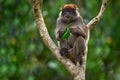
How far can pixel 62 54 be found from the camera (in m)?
5.36

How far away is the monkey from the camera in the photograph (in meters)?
5.87

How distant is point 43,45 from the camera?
8562 millimetres

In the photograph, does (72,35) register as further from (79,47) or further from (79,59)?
(79,59)

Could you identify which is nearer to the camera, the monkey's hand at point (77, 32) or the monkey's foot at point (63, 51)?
the monkey's foot at point (63, 51)

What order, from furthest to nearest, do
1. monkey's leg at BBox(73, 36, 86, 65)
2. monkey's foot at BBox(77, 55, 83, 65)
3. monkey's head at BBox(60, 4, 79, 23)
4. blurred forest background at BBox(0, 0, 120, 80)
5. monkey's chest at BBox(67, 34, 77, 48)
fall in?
blurred forest background at BBox(0, 0, 120, 80)
monkey's head at BBox(60, 4, 79, 23)
monkey's chest at BBox(67, 34, 77, 48)
monkey's leg at BBox(73, 36, 86, 65)
monkey's foot at BBox(77, 55, 83, 65)

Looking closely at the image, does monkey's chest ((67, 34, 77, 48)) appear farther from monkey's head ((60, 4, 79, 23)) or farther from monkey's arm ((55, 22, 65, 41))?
monkey's head ((60, 4, 79, 23))

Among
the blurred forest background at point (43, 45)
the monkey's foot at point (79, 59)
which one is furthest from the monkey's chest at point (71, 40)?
the blurred forest background at point (43, 45)

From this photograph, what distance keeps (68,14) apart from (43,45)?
2437 mm

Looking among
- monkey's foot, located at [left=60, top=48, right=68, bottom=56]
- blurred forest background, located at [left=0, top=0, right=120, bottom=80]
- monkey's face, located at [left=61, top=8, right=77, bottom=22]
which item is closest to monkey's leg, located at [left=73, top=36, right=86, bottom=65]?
monkey's foot, located at [left=60, top=48, right=68, bottom=56]

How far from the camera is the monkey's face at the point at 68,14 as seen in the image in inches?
243

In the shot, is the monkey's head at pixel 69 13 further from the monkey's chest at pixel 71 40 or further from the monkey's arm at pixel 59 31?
the monkey's chest at pixel 71 40

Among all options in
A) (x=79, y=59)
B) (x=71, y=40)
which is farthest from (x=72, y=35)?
(x=79, y=59)

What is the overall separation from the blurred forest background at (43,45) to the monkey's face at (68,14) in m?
1.71

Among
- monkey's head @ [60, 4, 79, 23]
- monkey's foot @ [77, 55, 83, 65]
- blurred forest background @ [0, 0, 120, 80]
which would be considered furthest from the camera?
blurred forest background @ [0, 0, 120, 80]
